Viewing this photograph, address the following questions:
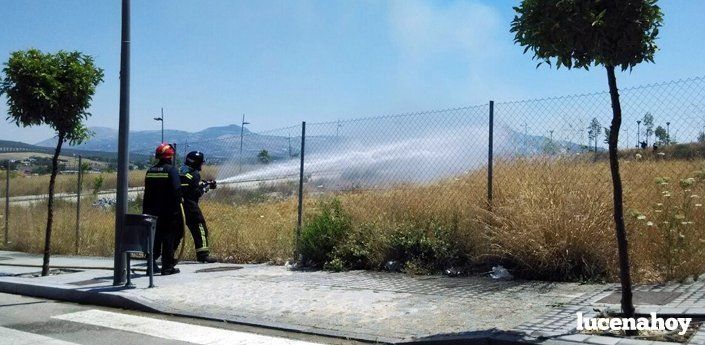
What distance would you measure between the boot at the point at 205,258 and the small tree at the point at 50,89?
2438 millimetres

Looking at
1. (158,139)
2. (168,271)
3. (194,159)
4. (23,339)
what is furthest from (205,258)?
(158,139)

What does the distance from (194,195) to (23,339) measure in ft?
14.8

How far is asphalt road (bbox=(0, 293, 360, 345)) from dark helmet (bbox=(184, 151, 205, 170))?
10.4 ft

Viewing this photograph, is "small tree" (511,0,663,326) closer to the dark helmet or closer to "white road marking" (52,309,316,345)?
"white road marking" (52,309,316,345)

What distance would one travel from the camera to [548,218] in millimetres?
8438

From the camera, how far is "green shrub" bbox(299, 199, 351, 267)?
10.6 meters

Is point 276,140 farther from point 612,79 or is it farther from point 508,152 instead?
point 612,79

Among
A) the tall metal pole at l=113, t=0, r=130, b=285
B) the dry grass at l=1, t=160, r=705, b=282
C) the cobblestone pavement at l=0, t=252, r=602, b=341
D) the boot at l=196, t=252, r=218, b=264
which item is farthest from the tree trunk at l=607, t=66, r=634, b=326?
the boot at l=196, t=252, r=218, b=264

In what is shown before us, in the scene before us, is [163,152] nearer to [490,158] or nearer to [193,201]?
[193,201]

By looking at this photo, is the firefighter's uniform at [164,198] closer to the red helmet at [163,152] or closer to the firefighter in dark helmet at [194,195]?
the red helmet at [163,152]

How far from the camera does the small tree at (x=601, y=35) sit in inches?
209

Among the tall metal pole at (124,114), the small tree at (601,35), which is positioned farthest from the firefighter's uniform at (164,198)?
the small tree at (601,35)

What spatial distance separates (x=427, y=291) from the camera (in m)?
8.26

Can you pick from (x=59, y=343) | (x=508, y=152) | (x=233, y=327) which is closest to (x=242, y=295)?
(x=233, y=327)
